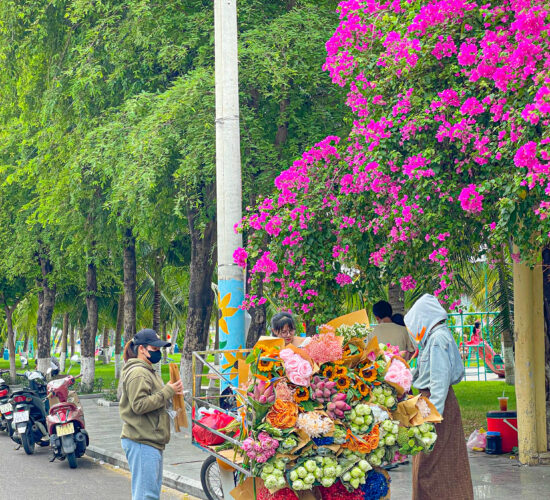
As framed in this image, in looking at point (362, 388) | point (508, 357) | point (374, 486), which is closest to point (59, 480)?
point (374, 486)

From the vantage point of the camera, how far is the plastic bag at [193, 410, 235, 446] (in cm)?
580

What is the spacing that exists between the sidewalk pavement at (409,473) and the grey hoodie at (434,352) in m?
0.77

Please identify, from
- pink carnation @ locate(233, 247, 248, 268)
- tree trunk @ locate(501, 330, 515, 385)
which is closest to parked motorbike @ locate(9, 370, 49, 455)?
pink carnation @ locate(233, 247, 248, 268)

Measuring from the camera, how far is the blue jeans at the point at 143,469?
5.97 metres

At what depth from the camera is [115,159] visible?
538 inches

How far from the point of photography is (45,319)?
26.7 meters

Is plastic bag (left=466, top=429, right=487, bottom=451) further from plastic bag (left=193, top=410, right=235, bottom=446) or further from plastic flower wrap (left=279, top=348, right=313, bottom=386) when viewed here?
plastic flower wrap (left=279, top=348, right=313, bottom=386)

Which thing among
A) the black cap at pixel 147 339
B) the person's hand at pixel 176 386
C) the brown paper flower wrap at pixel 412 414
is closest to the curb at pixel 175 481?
the person's hand at pixel 176 386

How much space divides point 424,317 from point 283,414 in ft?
5.19

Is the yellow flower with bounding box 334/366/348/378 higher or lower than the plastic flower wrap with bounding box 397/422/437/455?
higher

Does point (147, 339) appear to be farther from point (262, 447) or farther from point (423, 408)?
point (423, 408)

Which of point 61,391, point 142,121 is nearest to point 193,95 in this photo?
point 142,121

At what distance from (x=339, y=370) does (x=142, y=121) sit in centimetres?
869

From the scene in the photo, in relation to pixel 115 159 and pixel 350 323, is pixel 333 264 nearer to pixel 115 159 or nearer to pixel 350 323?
pixel 350 323
